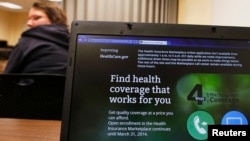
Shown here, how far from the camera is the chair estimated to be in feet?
2.29

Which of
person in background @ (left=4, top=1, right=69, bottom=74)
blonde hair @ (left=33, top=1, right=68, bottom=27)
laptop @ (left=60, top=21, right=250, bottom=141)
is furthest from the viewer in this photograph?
blonde hair @ (left=33, top=1, right=68, bottom=27)

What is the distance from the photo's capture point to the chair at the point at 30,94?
27.5 inches

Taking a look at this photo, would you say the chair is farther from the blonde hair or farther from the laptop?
the blonde hair

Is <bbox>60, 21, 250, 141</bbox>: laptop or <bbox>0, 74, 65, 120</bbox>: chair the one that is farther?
<bbox>0, 74, 65, 120</bbox>: chair

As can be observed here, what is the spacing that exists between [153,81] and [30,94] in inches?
→ 15.7

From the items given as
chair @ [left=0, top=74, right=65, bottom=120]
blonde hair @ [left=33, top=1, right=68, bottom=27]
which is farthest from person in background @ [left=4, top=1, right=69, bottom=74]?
chair @ [left=0, top=74, right=65, bottom=120]

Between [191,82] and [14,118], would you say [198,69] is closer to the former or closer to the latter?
[191,82]

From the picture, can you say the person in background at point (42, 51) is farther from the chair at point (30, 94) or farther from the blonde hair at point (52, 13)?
the chair at point (30, 94)

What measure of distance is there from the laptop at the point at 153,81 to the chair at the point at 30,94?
0.85 ft

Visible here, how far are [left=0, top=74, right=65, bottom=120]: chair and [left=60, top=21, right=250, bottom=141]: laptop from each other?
259 millimetres

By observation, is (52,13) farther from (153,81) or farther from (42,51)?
(153,81)

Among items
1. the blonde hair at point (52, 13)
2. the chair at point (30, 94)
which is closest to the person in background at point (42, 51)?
the blonde hair at point (52, 13)

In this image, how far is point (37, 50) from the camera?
1312 mm

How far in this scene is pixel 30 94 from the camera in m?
0.73
